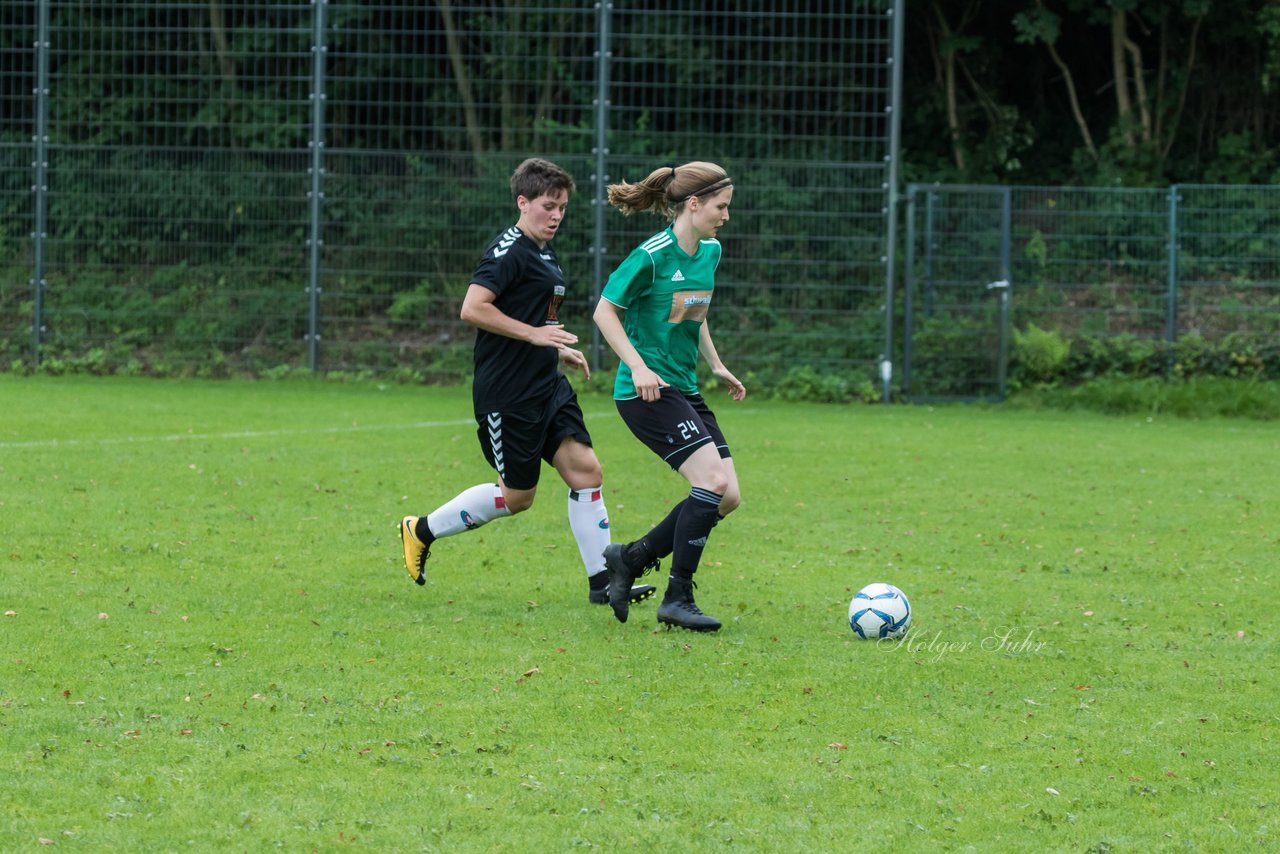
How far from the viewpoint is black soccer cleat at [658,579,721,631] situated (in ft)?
20.5

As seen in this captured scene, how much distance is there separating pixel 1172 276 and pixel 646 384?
13.6 meters

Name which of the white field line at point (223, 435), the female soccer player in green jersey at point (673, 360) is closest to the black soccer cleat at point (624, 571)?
the female soccer player in green jersey at point (673, 360)

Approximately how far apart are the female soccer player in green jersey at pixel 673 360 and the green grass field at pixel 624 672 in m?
0.25

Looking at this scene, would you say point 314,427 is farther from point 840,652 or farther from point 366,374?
point 840,652

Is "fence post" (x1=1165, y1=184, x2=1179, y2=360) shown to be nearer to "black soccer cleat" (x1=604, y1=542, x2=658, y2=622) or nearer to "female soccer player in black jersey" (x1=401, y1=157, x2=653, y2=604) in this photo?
"female soccer player in black jersey" (x1=401, y1=157, x2=653, y2=604)

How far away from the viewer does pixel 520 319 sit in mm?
6664

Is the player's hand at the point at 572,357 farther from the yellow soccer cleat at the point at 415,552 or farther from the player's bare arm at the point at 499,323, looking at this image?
the yellow soccer cleat at the point at 415,552

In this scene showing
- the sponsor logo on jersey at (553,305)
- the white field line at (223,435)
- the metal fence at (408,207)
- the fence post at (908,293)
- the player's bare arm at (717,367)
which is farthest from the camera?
the metal fence at (408,207)

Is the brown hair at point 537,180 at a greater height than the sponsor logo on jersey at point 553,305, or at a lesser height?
greater

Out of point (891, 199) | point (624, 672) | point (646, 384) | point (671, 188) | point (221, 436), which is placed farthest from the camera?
point (891, 199)

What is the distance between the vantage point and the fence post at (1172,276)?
60.2 ft

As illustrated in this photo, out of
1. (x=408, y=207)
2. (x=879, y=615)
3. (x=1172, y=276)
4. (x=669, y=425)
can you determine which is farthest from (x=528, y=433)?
(x=1172, y=276)

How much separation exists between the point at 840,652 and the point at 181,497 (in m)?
4.98

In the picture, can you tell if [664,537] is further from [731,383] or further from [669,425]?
[731,383]
